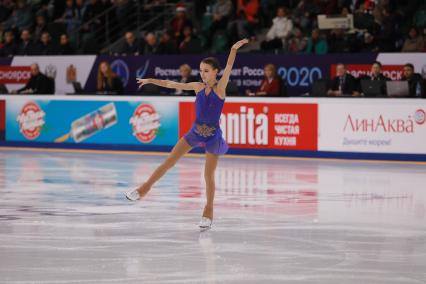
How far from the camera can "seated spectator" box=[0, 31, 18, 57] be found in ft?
84.9

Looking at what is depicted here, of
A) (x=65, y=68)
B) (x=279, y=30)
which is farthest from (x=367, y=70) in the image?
(x=65, y=68)

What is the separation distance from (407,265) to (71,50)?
18186 millimetres

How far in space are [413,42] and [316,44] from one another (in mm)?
2168

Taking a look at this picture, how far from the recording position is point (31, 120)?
21266mm

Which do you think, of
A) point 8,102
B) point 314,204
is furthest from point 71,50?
point 314,204

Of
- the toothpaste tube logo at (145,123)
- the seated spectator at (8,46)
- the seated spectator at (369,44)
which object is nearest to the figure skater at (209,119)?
the toothpaste tube logo at (145,123)

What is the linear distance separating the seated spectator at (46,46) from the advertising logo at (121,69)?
180 cm

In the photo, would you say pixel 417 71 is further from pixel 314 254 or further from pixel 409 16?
pixel 314 254

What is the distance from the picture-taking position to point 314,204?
1196 centimetres

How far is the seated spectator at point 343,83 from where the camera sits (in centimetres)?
1927

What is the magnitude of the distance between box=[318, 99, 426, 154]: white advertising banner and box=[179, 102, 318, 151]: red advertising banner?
0.22 m

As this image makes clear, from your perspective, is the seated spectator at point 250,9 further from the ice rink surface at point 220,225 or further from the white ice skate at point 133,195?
the white ice skate at point 133,195

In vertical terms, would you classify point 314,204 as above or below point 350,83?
below

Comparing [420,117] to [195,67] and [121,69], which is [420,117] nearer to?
[195,67]
